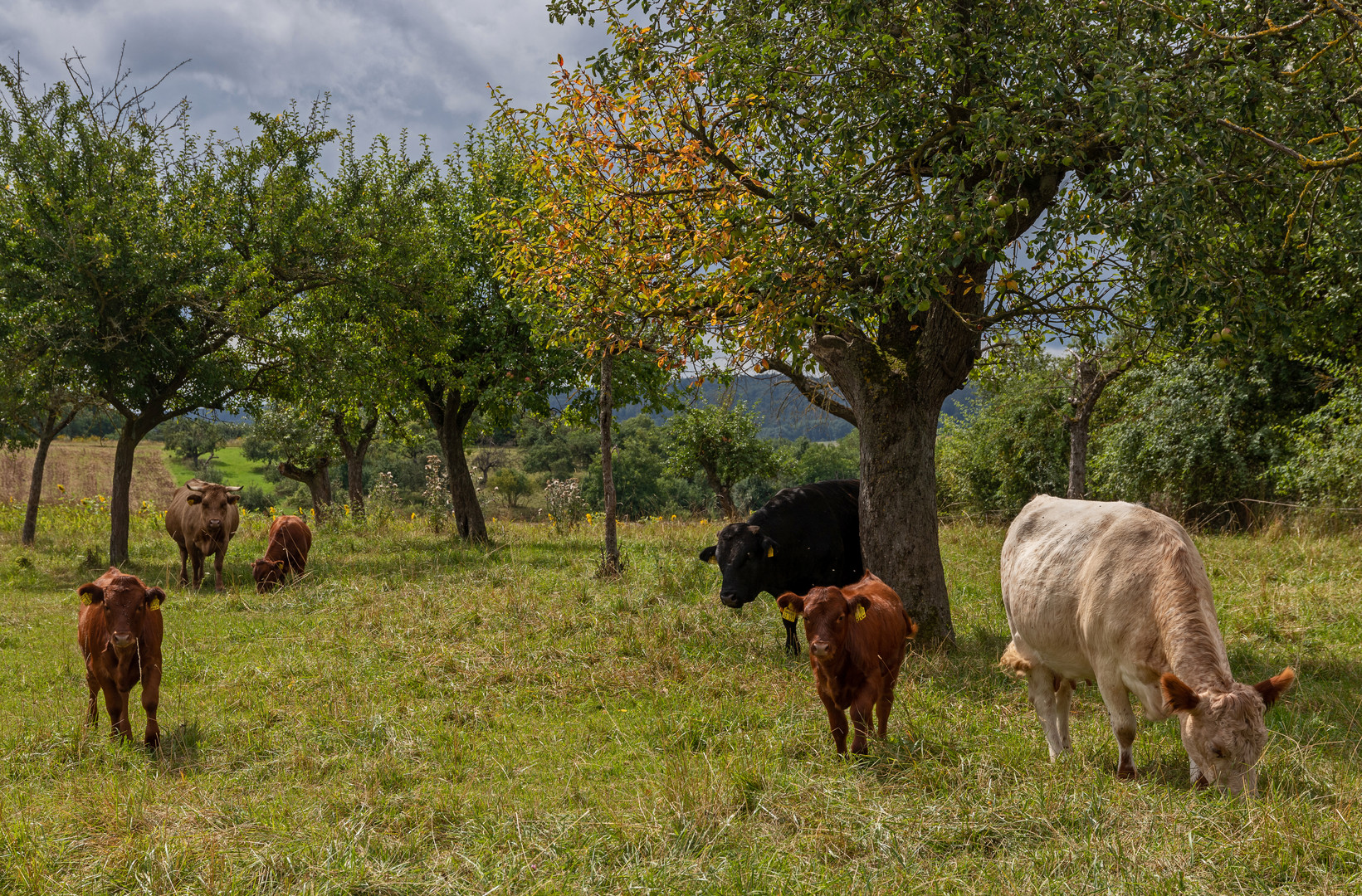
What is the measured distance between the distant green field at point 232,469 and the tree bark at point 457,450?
195 ft

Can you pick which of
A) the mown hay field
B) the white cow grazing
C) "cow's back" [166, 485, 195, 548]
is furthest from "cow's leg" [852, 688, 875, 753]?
the mown hay field

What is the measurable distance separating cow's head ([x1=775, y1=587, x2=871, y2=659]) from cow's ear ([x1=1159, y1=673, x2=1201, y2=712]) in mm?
1833

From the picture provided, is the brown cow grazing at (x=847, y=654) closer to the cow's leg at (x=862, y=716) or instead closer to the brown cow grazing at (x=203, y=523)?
the cow's leg at (x=862, y=716)

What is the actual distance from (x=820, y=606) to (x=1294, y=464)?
48.4 feet

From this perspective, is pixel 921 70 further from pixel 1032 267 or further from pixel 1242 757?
pixel 1242 757

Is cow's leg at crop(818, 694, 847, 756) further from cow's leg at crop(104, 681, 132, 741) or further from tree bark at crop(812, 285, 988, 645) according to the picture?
cow's leg at crop(104, 681, 132, 741)

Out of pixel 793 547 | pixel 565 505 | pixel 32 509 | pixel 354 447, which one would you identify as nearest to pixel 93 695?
pixel 793 547

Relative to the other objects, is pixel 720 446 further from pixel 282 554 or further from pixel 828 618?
pixel 828 618

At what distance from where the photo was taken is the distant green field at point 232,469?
73750 millimetres

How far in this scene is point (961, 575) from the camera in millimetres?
13219

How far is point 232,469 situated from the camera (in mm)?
83688

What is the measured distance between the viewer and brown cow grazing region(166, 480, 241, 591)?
13.5 metres

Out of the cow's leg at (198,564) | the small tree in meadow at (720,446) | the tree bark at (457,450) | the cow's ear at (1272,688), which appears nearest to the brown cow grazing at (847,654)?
the cow's ear at (1272,688)

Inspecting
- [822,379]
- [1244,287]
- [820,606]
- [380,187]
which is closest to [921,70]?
[1244,287]
